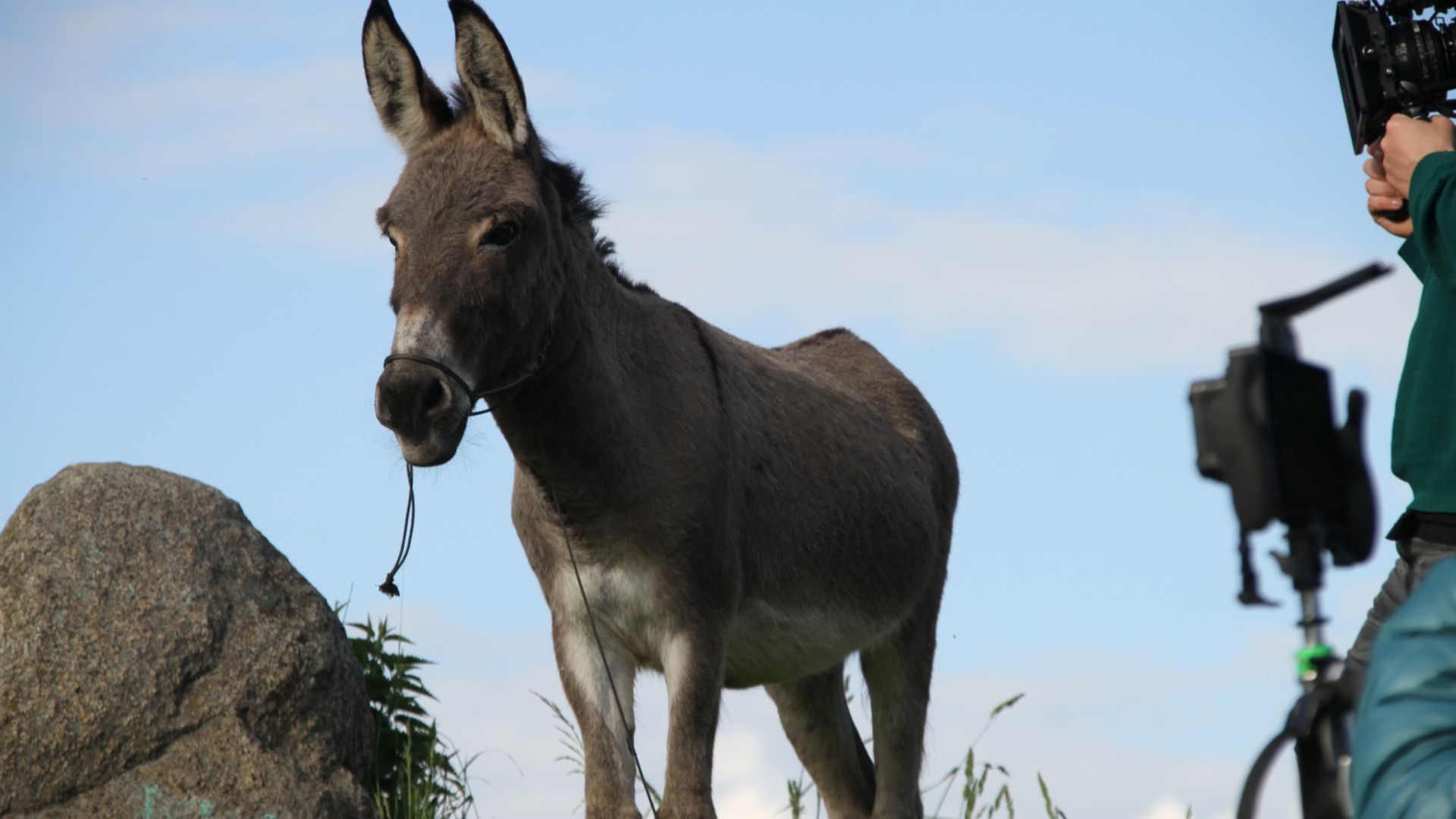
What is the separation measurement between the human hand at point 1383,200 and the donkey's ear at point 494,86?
2.77 meters

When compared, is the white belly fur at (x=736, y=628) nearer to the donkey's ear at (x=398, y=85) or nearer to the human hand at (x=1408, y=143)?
the donkey's ear at (x=398, y=85)

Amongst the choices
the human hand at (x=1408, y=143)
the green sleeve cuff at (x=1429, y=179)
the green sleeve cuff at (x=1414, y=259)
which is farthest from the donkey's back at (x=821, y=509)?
the green sleeve cuff at (x=1429, y=179)

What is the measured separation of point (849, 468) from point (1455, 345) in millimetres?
3237

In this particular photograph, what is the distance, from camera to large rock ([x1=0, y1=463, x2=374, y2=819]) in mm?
5664

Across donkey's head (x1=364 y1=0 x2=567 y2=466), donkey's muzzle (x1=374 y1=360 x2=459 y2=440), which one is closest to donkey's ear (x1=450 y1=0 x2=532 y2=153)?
donkey's head (x1=364 y1=0 x2=567 y2=466)

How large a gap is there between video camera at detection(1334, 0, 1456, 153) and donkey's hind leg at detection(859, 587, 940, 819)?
12.3 feet

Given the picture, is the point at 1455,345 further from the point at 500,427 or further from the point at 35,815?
the point at 35,815

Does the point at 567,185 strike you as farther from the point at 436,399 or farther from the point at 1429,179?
the point at 1429,179

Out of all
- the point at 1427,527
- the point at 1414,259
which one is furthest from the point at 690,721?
the point at 1414,259

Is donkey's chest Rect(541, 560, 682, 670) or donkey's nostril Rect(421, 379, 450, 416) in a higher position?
donkey's nostril Rect(421, 379, 450, 416)

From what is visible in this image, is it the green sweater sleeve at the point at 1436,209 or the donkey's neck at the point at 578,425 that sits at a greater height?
the donkey's neck at the point at 578,425

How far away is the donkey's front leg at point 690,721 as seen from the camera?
5.07 m

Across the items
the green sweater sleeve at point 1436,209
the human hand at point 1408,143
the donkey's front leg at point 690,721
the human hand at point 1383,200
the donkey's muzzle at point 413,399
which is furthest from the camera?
the donkey's front leg at point 690,721

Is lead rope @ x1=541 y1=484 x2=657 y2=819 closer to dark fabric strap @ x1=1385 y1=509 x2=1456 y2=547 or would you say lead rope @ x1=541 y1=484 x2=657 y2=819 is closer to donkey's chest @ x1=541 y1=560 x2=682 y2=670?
donkey's chest @ x1=541 y1=560 x2=682 y2=670
